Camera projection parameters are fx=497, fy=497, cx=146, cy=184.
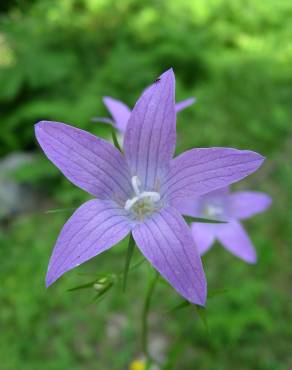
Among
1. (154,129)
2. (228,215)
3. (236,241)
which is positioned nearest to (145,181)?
(154,129)

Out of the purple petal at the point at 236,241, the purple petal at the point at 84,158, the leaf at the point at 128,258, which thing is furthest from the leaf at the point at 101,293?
the purple petal at the point at 236,241

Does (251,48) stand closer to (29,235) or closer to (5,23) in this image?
(5,23)

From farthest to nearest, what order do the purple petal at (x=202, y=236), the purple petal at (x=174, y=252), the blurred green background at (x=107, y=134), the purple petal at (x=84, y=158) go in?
the blurred green background at (x=107, y=134)
the purple petal at (x=202, y=236)
the purple petal at (x=84, y=158)
the purple petal at (x=174, y=252)

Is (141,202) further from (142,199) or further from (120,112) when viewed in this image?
(120,112)

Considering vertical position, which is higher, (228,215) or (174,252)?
(174,252)

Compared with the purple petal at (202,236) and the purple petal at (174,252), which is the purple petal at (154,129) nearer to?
the purple petal at (174,252)

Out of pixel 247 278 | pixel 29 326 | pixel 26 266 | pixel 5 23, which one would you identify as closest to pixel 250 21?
pixel 5 23

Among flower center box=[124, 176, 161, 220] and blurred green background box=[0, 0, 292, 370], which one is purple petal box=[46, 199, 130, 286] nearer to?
flower center box=[124, 176, 161, 220]

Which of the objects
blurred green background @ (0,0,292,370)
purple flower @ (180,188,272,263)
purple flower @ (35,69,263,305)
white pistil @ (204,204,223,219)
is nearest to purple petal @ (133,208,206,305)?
purple flower @ (35,69,263,305)
